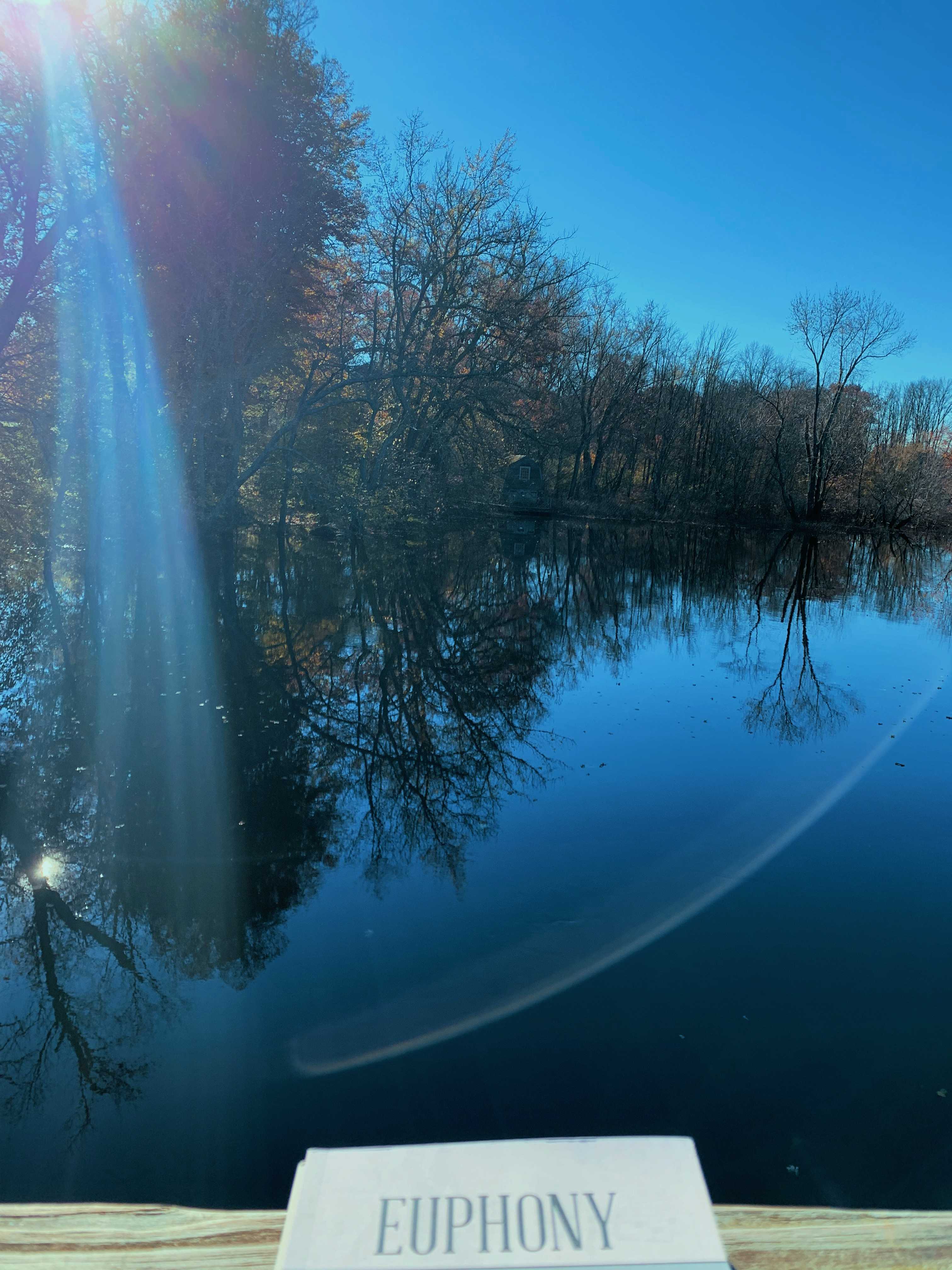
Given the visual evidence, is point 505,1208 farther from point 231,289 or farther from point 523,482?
point 523,482

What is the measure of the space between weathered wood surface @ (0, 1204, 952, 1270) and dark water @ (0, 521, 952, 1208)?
1.64 feet

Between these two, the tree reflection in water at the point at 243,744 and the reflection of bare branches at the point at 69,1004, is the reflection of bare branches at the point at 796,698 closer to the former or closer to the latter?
the tree reflection in water at the point at 243,744

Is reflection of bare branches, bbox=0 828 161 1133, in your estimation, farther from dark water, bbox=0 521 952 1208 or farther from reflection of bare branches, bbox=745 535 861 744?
reflection of bare branches, bbox=745 535 861 744

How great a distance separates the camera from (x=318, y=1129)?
2762mm

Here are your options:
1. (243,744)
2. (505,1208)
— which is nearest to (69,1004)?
(505,1208)

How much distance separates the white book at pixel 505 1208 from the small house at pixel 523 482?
47372 millimetres

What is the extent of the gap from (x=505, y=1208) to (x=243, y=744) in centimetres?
579

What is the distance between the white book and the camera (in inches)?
47.6

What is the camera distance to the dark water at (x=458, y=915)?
2828 millimetres

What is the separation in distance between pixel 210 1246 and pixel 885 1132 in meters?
2.38

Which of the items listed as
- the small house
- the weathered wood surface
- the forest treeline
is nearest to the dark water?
the weathered wood surface

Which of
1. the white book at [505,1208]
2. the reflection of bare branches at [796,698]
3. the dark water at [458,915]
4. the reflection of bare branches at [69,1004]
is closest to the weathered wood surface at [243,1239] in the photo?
the dark water at [458,915]

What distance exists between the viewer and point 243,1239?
1.93 metres

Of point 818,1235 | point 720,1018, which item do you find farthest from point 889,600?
point 818,1235
